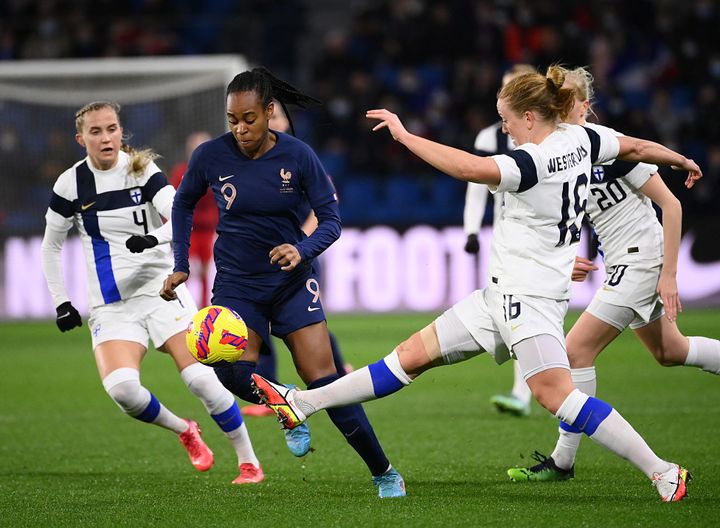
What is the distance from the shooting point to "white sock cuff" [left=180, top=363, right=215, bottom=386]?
6191 millimetres

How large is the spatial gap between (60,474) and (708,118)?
13472 millimetres

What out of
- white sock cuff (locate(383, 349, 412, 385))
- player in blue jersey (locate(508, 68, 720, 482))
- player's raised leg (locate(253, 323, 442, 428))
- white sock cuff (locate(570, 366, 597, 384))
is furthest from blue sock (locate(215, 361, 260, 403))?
white sock cuff (locate(570, 366, 597, 384))

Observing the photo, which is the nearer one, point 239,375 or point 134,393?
point 239,375

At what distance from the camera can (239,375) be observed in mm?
5402

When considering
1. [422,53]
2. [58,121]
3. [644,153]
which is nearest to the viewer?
[644,153]

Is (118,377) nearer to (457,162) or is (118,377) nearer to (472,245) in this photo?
(457,162)

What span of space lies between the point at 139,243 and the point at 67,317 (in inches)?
29.2

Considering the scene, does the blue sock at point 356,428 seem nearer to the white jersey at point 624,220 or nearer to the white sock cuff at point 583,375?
the white sock cuff at point 583,375

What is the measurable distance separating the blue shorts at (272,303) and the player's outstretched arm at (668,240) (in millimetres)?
1716

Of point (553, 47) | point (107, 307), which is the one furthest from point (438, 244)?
point (107, 307)

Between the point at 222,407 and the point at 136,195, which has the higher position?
the point at 136,195

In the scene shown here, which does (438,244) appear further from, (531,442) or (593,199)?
(593,199)

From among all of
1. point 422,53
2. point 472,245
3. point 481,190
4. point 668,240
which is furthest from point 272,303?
point 422,53

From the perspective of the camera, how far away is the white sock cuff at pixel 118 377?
6.14 m
